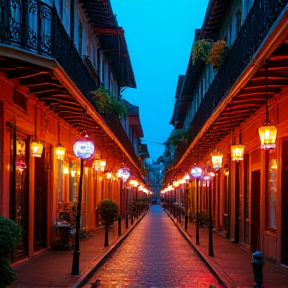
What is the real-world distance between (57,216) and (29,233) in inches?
142

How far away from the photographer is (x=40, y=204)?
54.9 ft

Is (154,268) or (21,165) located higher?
(21,165)

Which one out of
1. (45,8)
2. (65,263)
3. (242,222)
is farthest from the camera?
(242,222)

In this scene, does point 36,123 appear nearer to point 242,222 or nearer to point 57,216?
point 57,216

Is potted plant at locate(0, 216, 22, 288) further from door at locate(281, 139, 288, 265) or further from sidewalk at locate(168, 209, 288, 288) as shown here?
door at locate(281, 139, 288, 265)

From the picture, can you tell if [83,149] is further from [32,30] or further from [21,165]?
[32,30]

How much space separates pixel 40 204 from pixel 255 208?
659 centimetres

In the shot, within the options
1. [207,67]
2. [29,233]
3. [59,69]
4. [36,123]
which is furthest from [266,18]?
[207,67]

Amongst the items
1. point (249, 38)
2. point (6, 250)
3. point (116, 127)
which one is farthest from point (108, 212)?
point (6, 250)

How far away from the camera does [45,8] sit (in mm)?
11562

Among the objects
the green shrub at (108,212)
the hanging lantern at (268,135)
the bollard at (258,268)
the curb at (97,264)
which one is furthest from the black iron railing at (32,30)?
the green shrub at (108,212)

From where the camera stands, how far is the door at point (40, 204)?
1625 centimetres

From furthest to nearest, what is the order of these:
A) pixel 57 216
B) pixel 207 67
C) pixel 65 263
A: pixel 207 67, pixel 57 216, pixel 65 263

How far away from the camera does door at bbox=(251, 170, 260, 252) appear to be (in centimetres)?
1722
